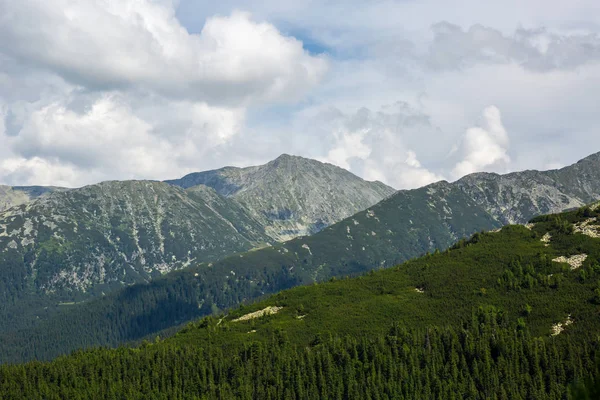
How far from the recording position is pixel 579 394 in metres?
64.2

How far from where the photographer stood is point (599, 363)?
71.9m

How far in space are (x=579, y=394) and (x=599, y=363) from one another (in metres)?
9.89

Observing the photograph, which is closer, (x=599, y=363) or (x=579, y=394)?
(x=579, y=394)
